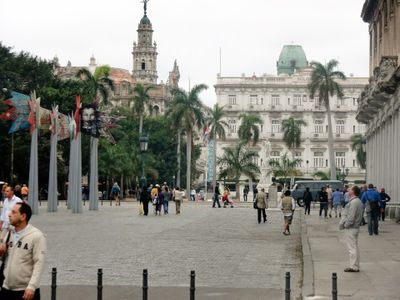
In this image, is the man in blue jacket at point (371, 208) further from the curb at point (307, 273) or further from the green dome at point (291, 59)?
the green dome at point (291, 59)

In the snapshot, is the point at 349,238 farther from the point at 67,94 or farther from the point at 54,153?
the point at 67,94

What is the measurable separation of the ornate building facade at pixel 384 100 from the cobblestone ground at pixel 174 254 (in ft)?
30.4

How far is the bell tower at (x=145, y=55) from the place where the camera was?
6476 inches

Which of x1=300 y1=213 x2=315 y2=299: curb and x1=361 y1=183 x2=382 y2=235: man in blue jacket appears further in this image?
x1=361 y1=183 x2=382 y2=235: man in blue jacket

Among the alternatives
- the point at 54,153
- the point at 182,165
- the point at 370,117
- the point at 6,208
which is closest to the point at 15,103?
the point at 54,153

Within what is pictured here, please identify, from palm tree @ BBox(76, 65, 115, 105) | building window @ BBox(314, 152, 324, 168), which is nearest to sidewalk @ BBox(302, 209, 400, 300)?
palm tree @ BBox(76, 65, 115, 105)

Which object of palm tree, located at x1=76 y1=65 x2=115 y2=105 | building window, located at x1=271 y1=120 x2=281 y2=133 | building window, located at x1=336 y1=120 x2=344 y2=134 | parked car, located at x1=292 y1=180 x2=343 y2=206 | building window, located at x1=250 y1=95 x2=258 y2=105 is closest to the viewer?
parked car, located at x1=292 y1=180 x2=343 y2=206

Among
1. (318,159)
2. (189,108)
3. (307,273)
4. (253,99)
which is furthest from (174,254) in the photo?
(318,159)

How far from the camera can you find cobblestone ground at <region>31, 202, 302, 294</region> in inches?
635

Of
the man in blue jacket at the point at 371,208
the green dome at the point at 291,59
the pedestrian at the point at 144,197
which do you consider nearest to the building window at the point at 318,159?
the green dome at the point at 291,59

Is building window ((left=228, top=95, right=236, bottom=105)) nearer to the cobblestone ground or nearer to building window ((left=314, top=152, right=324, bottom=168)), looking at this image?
building window ((left=314, top=152, right=324, bottom=168))

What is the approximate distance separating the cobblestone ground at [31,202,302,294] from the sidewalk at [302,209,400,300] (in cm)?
43

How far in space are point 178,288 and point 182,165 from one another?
10018 cm

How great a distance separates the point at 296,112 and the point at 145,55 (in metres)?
48.8
